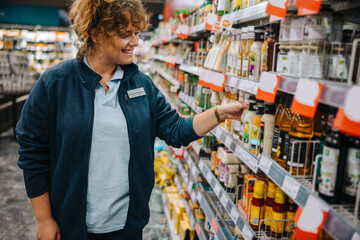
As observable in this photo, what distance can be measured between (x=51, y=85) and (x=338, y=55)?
45.9 inches

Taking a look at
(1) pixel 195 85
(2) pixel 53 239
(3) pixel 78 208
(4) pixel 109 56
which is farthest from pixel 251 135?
(1) pixel 195 85

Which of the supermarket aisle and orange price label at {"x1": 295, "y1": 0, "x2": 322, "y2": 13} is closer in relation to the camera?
orange price label at {"x1": 295, "y1": 0, "x2": 322, "y2": 13}

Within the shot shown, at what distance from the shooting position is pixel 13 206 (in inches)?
151

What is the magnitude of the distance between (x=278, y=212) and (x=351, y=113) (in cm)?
76

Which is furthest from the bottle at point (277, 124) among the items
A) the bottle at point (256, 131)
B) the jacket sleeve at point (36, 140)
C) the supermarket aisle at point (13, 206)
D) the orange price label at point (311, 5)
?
the supermarket aisle at point (13, 206)

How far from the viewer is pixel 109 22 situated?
1530mm

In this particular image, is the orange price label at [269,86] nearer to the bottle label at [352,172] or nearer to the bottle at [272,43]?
the bottle at [272,43]

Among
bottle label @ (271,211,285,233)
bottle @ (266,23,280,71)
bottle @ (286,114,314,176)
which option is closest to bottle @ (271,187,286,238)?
bottle label @ (271,211,285,233)

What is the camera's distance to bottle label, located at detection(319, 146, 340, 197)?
1.05 m

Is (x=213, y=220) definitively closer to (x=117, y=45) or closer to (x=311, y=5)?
(x=117, y=45)

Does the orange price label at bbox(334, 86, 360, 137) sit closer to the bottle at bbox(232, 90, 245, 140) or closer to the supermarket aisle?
the bottle at bbox(232, 90, 245, 140)

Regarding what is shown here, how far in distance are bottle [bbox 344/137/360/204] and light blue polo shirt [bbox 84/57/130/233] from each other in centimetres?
95

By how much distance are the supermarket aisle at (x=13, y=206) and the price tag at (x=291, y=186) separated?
279 cm

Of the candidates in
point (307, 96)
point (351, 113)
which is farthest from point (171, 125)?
point (351, 113)
